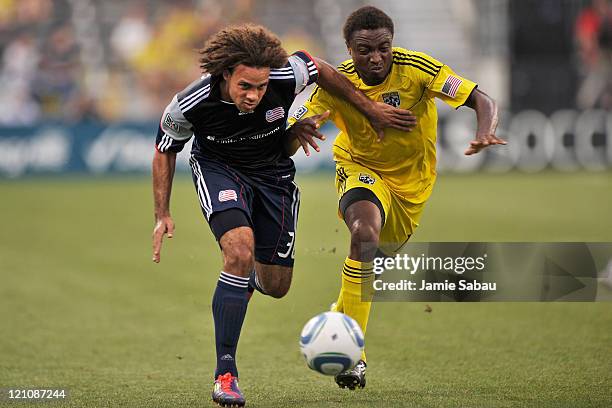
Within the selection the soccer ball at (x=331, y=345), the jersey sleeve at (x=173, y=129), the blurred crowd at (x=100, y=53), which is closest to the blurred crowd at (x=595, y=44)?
the blurred crowd at (x=100, y=53)

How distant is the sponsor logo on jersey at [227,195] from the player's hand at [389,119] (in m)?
1.15

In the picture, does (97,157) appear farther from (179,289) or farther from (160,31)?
(179,289)

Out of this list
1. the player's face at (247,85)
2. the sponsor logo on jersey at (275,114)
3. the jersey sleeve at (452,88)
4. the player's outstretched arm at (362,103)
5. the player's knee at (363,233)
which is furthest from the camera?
the jersey sleeve at (452,88)

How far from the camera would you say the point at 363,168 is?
7410mm

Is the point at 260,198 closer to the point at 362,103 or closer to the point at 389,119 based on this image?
the point at 362,103

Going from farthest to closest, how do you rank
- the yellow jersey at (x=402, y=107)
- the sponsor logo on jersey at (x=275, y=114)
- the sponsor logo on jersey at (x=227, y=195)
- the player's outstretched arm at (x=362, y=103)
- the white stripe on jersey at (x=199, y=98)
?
the yellow jersey at (x=402, y=107), the player's outstretched arm at (x=362, y=103), the sponsor logo on jersey at (x=275, y=114), the sponsor logo on jersey at (x=227, y=195), the white stripe on jersey at (x=199, y=98)

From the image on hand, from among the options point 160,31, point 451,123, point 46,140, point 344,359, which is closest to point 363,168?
point 344,359

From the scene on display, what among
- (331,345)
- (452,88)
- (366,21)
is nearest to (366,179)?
(452,88)

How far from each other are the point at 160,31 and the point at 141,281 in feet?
50.9

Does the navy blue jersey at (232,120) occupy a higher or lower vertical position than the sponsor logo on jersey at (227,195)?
higher

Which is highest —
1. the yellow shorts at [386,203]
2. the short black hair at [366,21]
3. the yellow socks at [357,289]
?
the short black hair at [366,21]

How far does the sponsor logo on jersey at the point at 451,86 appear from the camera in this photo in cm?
706

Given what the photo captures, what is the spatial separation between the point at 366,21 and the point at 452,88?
2.39 feet

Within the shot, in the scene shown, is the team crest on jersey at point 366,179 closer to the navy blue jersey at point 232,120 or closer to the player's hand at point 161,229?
the navy blue jersey at point 232,120
